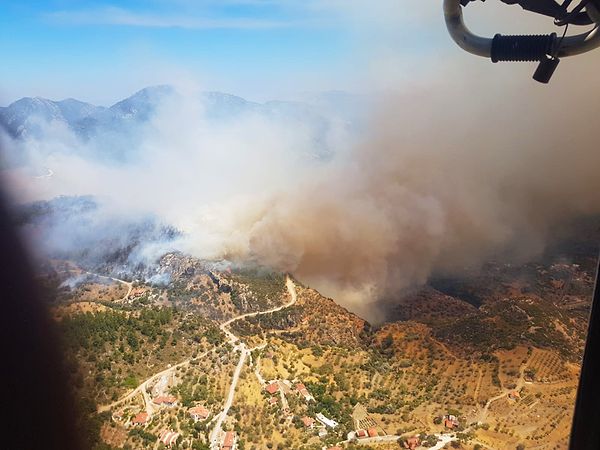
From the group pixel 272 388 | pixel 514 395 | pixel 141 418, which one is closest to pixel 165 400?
pixel 141 418

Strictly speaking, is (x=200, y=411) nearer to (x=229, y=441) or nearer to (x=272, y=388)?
(x=229, y=441)

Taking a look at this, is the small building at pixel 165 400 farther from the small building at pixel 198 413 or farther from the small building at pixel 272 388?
the small building at pixel 272 388

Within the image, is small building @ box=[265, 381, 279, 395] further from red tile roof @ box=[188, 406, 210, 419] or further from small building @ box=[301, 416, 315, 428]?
red tile roof @ box=[188, 406, 210, 419]

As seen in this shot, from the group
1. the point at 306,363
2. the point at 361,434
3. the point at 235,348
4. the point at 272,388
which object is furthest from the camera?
the point at 306,363

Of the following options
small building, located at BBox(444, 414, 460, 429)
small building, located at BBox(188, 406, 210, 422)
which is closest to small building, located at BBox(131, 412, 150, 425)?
small building, located at BBox(188, 406, 210, 422)

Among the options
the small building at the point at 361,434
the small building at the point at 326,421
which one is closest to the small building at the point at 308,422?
the small building at the point at 326,421

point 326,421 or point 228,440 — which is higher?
point 228,440

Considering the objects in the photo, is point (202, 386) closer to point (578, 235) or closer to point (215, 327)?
point (215, 327)
